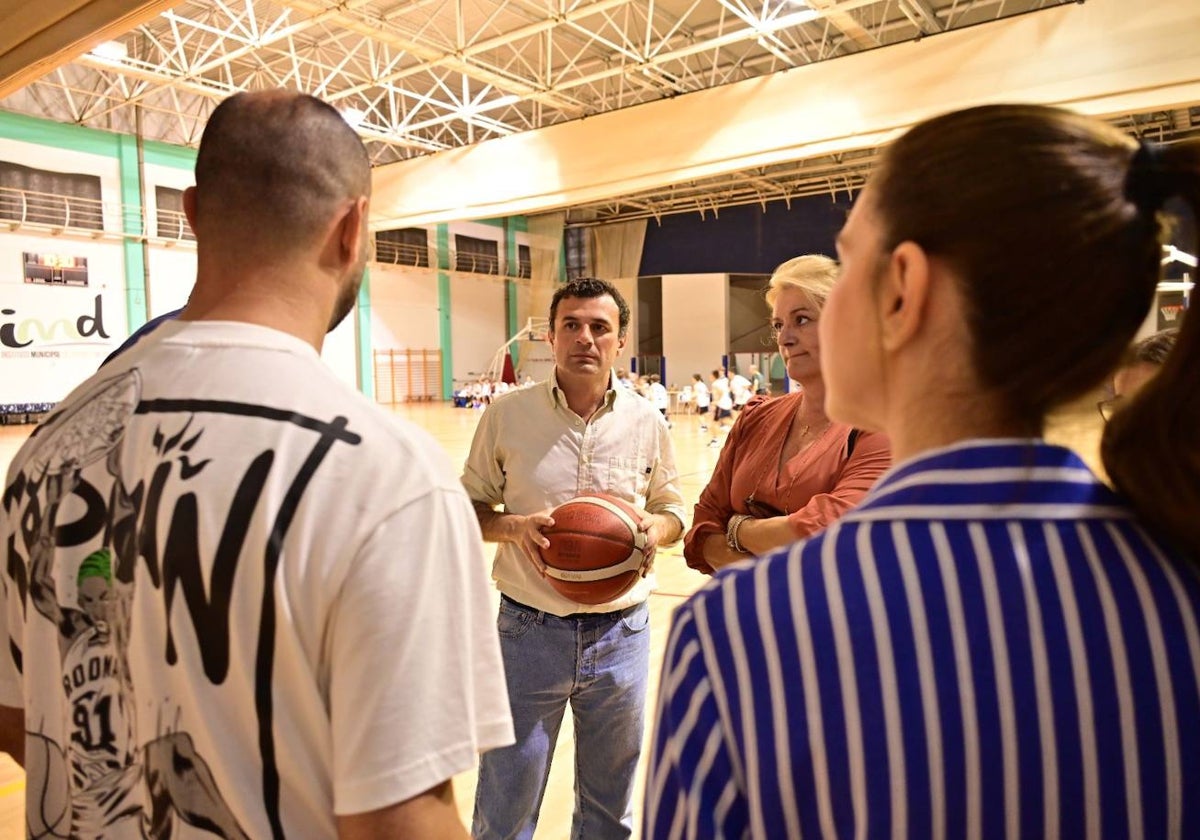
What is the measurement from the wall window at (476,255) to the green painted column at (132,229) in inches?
405

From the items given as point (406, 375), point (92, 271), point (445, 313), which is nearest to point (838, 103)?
point (92, 271)

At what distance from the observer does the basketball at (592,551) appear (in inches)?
92.2

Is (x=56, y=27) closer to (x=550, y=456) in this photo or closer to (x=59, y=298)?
(x=550, y=456)

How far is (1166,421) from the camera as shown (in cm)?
78

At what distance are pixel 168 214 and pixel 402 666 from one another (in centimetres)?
2150

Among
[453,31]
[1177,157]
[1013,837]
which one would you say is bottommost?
[1013,837]

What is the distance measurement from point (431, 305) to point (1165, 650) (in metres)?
27.3

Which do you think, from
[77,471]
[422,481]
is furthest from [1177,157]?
[77,471]

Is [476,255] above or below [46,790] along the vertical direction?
above

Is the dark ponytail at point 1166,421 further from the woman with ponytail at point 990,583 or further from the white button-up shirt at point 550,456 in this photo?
the white button-up shirt at point 550,456

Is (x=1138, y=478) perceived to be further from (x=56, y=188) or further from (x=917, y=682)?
(x=56, y=188)

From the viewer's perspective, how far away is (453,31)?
16.6m

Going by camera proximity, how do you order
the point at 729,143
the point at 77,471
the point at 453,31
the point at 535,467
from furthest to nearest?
the point at 453,31
the point at 729,143
the point at 535,467
the point at 77,471

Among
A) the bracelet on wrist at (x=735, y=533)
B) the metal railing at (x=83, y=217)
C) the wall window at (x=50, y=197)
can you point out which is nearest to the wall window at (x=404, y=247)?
the metal railing at (x=83, y=217)
